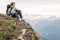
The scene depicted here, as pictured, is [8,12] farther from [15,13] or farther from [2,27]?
[2,27]

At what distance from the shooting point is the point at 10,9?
2130cm

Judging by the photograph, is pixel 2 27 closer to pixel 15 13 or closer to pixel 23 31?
pixel 23 31

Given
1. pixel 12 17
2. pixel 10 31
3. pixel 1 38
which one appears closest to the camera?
pixel 1 38

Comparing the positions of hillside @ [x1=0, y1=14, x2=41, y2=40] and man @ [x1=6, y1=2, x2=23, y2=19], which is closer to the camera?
hillside @ [x1=0, y1=14, x2=41, y2=40]

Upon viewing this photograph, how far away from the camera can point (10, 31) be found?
1675 centimetres

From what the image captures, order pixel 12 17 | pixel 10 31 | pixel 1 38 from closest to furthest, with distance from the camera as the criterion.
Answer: pixel 1 38
pixel 10 31
pixel 12 17

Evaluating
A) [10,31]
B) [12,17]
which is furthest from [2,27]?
[12,17]

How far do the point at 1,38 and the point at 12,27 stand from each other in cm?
180

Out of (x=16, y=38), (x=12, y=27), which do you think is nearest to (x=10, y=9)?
(x=12, y=27)

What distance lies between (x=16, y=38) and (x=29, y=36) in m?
1.36

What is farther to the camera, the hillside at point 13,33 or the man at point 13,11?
the man at point 13,11

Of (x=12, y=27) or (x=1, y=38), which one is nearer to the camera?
(x=1, y=38)

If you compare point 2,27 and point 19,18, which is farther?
point 19,18

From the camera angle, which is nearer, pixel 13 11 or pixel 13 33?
pixel 13 33
